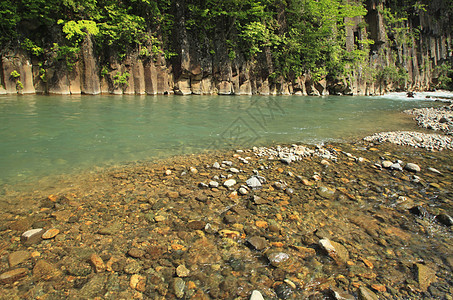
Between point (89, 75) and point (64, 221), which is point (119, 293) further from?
point (89, 75)

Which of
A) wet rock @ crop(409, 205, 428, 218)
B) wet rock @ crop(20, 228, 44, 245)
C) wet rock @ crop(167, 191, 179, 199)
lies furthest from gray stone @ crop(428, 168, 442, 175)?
wet rock @ crop(20, 228, 44, 245)

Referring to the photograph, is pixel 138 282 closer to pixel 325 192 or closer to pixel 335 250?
pixel 335 250

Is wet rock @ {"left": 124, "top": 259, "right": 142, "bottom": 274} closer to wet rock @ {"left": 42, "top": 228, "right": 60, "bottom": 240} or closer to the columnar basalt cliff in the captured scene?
wet rock @ {"left": 42, "top": 228, "right": 60, "bottom": 240}

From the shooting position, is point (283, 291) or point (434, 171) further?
point (434, 171)

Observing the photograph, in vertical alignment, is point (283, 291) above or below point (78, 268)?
below

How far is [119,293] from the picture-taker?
5.78 feet

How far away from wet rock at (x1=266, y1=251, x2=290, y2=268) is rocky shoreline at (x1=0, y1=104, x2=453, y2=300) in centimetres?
1

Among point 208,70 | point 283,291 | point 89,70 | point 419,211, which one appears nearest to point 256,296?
point 283,291

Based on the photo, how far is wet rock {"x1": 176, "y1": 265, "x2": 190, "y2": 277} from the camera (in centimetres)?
195

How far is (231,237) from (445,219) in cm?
265

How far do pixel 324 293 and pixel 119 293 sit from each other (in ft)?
5.24

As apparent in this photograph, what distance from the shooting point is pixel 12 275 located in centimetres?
183

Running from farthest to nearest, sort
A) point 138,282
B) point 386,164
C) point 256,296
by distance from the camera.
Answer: point 386,164, point 138,282, point 256,296

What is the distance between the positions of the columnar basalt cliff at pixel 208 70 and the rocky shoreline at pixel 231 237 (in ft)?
46.5
